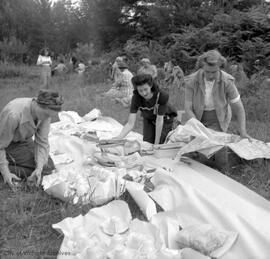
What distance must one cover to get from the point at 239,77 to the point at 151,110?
4.85 metres

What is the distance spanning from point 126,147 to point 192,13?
1423 centimetres

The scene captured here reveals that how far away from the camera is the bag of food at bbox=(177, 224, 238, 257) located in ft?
6.88

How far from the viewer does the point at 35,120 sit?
123 inches

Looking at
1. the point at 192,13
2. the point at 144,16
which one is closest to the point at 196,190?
the point at 192,13

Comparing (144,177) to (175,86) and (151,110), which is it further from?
(175,86)

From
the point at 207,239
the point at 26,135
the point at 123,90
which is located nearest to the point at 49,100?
the point at 26,135

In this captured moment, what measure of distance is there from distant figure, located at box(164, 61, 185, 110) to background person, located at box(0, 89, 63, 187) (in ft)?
13.7

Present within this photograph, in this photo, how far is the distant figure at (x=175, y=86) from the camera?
7.45 m

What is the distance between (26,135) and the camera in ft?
10.7

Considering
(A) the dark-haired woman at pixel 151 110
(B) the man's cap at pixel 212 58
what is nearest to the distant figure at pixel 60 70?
(A) the dark-haired woman at pixel 151 110

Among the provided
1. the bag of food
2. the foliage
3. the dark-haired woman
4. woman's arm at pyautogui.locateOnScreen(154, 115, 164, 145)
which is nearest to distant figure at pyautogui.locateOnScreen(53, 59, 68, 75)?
the foliage

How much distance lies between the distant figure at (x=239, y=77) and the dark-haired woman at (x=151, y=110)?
137 inches

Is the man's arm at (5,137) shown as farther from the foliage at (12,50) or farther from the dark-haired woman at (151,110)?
the foliage at (12,50)

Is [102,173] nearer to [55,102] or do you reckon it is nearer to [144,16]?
[55,102]
